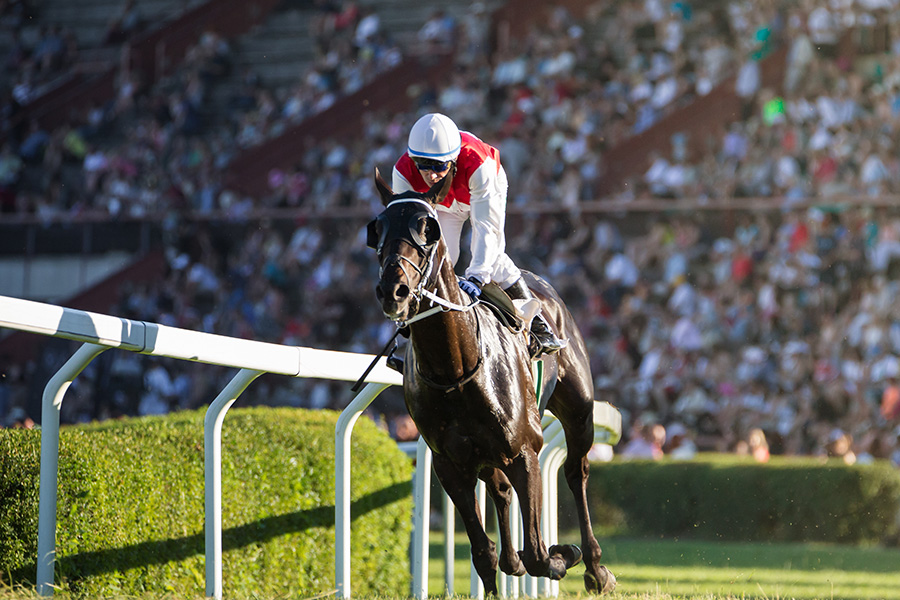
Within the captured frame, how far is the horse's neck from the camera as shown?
3621mm

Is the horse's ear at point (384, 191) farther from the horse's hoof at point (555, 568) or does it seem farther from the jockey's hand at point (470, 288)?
the horse's hoof at point (555, 568)

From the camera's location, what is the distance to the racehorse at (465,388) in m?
3.39

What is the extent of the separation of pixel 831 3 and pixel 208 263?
9380 millimetres

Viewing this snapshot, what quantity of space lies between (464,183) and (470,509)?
1.11 m

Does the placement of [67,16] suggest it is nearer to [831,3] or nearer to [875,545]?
[831,3]

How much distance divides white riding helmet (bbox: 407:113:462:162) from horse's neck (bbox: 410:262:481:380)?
15.3 inches

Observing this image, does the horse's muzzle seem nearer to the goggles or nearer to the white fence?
the white fence

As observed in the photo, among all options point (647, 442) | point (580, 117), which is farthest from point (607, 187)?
point (647, 442)

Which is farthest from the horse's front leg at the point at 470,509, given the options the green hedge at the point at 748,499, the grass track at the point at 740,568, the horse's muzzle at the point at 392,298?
the green hedge at the point at 748,499

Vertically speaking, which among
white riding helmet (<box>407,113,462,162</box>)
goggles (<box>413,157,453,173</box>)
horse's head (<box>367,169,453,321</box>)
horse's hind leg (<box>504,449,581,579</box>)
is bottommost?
horse's hind leg (<box>504,449,581,579</box>)

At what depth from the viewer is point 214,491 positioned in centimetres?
337

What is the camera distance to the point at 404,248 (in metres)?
3.29

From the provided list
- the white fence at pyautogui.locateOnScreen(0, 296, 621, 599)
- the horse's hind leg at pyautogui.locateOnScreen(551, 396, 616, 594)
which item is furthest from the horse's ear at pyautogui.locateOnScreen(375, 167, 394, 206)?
the horse's hind leg at pyautogui.locateOnScreen(551, 396, 616, 594)

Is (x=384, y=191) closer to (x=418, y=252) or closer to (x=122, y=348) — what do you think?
(x=418, y=252)
